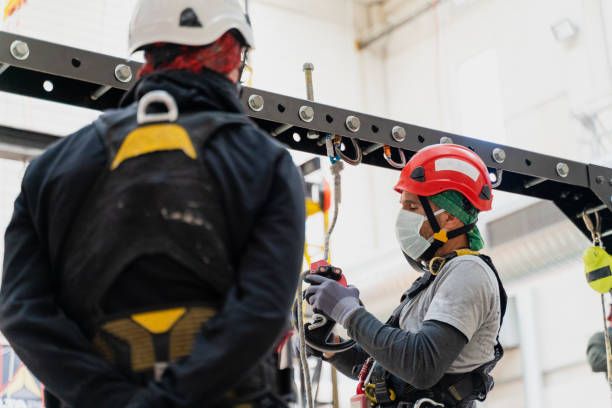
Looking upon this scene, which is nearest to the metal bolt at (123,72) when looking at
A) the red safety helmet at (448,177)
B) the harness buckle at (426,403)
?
the red safety helmet at (448,177)

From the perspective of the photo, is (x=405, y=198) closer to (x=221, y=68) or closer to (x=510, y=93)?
(x=221, y=68)

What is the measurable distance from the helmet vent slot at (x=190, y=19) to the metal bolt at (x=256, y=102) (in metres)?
1.46

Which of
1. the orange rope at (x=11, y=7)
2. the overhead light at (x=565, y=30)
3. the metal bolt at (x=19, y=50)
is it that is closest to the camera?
the metal bolt at (x=19, y=50)

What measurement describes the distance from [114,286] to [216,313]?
200mm

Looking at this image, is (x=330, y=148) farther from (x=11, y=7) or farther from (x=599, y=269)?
(x=11, y=7)

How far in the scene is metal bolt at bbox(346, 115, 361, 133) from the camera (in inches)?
140

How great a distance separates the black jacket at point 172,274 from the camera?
150 cm

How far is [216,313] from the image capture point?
1573mm

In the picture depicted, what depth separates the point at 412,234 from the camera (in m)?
3.15

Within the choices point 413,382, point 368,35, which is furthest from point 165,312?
point 368,35

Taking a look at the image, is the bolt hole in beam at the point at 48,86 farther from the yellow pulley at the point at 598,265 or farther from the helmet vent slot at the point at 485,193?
the yellow pulley at the point at 598,265

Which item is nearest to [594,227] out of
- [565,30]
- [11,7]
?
[565,30]

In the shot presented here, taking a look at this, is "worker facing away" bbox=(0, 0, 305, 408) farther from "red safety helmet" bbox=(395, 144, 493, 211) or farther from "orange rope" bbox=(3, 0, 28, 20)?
"orange rope" bbox=(3, 0, 28, 20)

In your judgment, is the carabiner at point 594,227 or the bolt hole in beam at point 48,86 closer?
the bolt hole in beam at point 48,86
